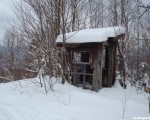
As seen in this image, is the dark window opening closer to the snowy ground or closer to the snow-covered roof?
the snow-covered roof

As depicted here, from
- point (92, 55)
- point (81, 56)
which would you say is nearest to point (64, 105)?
point (92, 55)

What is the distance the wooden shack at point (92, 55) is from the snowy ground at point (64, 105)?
66 centimetres

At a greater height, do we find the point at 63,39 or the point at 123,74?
the point at 63,39

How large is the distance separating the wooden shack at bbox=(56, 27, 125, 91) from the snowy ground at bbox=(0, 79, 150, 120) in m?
0.66

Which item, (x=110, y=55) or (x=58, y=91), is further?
(x=110, y=55)

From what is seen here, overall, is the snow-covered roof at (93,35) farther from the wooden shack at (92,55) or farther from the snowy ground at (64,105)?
the snowy ground at (64,105)

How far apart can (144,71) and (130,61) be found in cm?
69

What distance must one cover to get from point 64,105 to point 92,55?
2.28m

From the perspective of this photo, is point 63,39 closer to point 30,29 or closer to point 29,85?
point 29,85

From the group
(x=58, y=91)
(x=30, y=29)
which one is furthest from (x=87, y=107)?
(x=30, y=29)

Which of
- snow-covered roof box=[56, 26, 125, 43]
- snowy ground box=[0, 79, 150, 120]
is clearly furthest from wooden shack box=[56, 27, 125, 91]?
snowy ground box=[0, 79, 150, 120]

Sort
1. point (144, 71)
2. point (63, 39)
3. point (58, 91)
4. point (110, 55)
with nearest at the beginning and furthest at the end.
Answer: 1. point (58, 91)
2. point (63, 39)
3. point (110, 55)
4. point (144, 71)

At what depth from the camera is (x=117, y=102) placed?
602 cm

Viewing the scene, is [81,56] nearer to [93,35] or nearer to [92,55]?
[92,55]
